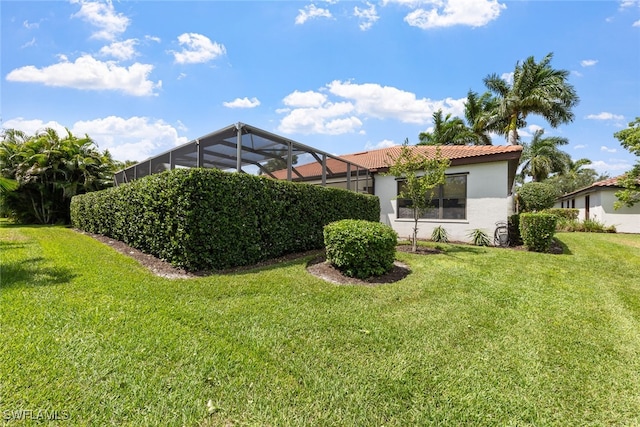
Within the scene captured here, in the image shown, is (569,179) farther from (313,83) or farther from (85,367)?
(85,367)

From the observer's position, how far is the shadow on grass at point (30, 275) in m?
4.04

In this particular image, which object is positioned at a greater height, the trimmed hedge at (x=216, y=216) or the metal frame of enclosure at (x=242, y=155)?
the metal frame of enclosure at (x=242, y=155)

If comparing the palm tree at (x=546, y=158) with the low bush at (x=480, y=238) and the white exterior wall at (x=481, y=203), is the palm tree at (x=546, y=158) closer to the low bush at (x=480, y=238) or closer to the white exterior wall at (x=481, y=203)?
the white exterior wall at (x=481, y=203)

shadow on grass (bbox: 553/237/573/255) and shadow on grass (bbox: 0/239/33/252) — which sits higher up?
shadow on grass (bbox: 0/239/33/252)

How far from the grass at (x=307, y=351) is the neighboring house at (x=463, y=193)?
574cm

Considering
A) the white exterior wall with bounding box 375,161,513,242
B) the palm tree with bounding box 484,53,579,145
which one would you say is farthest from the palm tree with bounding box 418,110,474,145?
the white exterior wall with bounding box 375,161,513,242

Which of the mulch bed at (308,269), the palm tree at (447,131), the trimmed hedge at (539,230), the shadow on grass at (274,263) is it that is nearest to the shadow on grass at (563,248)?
the trimmed hedge at (539,230)

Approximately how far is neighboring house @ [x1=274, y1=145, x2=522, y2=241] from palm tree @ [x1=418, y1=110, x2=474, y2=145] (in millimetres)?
11346

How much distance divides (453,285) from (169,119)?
9035 millimetres

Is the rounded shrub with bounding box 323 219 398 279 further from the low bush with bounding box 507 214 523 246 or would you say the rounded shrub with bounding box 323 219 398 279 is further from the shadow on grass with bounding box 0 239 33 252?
the shadow on grass with bounding box 0 239 33 252

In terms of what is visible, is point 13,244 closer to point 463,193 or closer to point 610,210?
point 463,193

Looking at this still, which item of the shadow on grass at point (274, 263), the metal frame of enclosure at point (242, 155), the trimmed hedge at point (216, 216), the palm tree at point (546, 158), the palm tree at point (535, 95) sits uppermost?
the palm tree at point (535, 95)

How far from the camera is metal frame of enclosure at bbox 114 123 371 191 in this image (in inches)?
271

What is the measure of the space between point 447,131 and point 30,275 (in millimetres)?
26235
